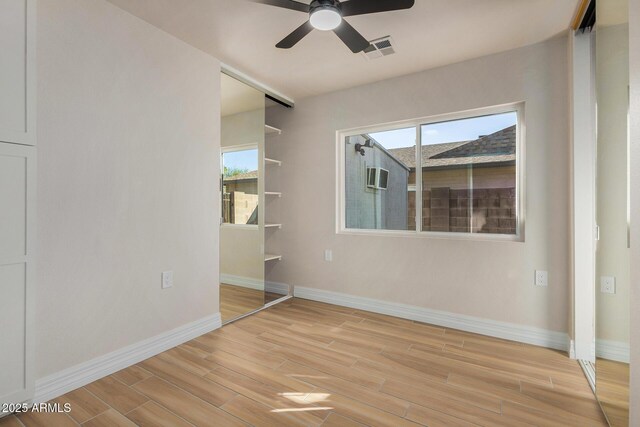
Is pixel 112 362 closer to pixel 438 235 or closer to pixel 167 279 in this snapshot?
pixel 167 279

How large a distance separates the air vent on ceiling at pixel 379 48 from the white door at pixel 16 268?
2.41m

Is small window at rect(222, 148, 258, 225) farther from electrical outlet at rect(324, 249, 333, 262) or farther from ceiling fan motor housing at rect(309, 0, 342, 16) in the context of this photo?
ceiling fan motor housing at rect(309, 0, 342, 16)

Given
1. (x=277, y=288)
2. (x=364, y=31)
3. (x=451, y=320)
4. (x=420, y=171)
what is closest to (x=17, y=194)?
(x=364, y=31)

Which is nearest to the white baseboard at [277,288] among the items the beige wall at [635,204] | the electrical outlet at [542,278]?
the electrical outlet at [542,278]

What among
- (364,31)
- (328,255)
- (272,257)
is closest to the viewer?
(364,31)

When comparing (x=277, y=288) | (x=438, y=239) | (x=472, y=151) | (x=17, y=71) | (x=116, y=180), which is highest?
(x=17, y=71)

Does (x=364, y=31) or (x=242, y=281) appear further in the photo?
(x=242, y=281)

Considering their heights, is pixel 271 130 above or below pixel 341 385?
above

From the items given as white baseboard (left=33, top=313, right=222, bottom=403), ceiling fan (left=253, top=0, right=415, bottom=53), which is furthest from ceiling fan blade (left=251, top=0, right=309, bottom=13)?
white baseboard (left=33, top=313, right=222, bottom=403)

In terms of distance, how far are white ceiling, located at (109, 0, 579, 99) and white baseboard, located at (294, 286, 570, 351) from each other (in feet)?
7.74

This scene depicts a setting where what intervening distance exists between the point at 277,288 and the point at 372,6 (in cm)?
321

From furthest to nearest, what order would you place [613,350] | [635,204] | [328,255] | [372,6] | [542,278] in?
[328,255]
[542,278]
[372,6]
[613,350]
[635,204]

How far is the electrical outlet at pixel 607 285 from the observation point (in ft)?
4.99

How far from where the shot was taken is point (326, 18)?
1826mm
